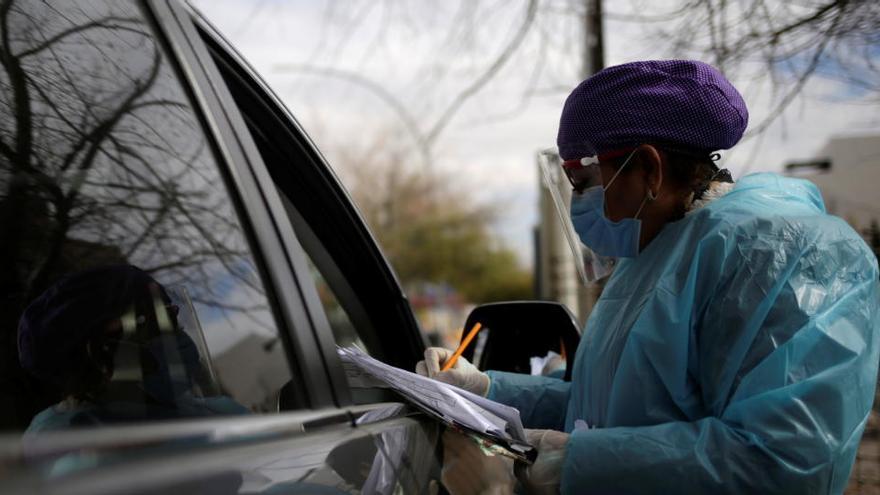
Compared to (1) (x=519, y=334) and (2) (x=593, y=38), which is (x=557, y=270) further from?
(1) (x=519, y=334)

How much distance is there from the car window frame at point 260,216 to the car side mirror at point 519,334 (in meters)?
1.18

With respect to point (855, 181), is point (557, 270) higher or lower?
lower

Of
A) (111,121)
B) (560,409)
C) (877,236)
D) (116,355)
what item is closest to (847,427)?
(560,409)

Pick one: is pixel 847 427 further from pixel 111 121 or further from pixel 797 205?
pixel 111 121

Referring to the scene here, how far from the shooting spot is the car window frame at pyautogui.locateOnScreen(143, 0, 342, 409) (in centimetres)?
142

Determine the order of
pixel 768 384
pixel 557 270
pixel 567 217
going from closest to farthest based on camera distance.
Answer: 1. pixel 768 384
2. pixel 567 217
3. pixel 557 270

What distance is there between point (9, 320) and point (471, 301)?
118 ft

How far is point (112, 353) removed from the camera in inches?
57.7

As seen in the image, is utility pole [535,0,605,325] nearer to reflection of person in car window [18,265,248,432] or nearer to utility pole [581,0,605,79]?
utility pole [581,0,605,79]

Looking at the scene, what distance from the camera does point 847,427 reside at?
67.6 inches

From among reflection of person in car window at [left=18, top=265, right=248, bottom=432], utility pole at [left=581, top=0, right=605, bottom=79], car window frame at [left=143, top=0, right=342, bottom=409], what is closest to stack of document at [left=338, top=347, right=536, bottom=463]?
car window frame at [left=143, top=0, right=342, bottom=409]

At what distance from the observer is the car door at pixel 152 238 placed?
1.42 metres

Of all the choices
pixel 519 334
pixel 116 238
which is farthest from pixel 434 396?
pixel 519 334

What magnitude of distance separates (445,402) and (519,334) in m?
1.04
